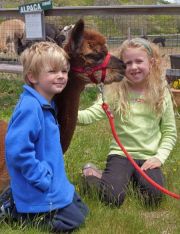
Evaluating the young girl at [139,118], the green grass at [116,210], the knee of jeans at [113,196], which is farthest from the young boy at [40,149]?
the young girl at [139,118]

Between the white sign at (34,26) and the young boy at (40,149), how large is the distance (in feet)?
16.1

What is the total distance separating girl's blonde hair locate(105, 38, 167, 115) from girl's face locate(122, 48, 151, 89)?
0.14 ft

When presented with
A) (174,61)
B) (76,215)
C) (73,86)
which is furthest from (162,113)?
(174,61)

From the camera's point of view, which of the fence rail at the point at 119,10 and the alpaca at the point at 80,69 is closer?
the alpaca at the point at 80,69

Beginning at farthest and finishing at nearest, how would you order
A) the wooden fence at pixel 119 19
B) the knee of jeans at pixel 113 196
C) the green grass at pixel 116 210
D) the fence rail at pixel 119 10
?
the wooden fence at pixel 119 19 < the fence rail at pixel 119 10 < the knee of jeans at pixel 113 196 < the green grass at pixel 116 210

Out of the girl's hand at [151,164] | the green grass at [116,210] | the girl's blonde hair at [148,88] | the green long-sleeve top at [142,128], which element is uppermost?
the girl's blonde hair at [148,88]

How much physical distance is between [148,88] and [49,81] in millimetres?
1301

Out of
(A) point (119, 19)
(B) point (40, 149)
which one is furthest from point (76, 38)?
(A) point (119, 19)

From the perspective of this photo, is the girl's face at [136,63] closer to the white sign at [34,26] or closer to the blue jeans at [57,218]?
the blue jeans at [57,218]

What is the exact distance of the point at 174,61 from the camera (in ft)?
30.6

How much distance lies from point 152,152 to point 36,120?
1439mm

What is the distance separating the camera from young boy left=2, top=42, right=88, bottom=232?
326 cm

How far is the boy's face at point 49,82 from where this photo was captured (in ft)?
11.2

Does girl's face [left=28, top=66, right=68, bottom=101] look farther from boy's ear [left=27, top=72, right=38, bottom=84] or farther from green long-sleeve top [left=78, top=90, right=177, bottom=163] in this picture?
green long-sleeve top [left=78, top=90, right=177, bottom=163]
